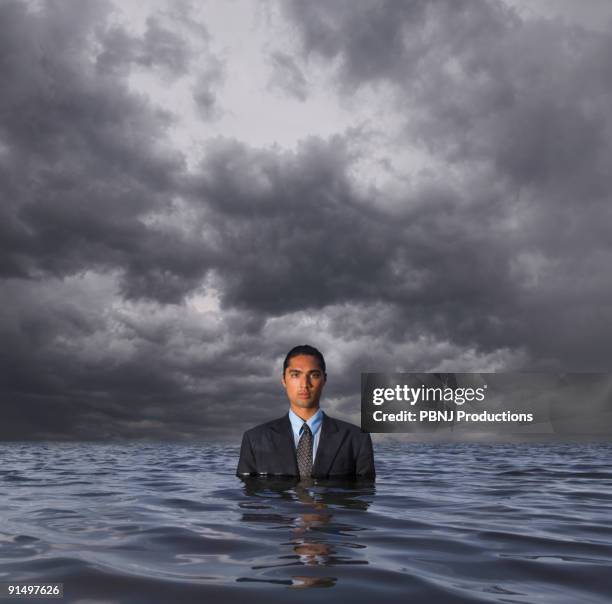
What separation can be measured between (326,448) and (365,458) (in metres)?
0.63

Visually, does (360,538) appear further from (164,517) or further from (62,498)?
(62,498)

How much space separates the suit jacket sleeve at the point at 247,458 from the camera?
367 inches

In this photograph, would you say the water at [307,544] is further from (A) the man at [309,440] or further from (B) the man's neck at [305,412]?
(B) the man's neck at [305,412]

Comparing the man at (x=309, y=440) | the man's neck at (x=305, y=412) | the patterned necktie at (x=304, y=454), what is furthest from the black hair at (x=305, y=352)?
the patterned necktie at (x=304, y=454)

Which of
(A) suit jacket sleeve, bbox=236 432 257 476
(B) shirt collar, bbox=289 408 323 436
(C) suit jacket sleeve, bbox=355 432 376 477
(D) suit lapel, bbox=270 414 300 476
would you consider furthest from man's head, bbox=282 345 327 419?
(A) suit jacket sleeve, bbox=236 432 257 476

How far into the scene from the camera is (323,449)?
8.84 metres

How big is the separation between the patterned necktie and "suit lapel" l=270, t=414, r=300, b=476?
0.07 metres

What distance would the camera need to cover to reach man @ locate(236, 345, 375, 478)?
8.62 m

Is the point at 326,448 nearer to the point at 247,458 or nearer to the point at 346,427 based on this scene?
the point at 346,427

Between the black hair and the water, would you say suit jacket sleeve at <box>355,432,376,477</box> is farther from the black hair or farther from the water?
the black hair

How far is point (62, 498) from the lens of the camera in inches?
391

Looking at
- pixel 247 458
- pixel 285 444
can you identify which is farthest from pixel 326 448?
pixel 247 458

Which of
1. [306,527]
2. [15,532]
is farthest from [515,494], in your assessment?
[15,532]

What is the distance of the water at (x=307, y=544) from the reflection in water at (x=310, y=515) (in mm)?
24
